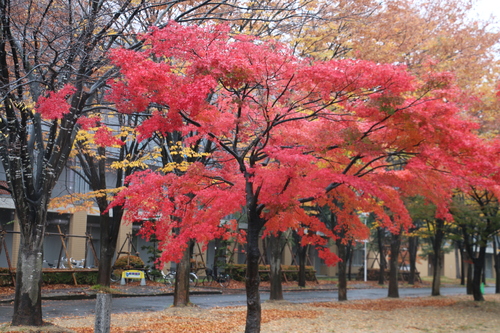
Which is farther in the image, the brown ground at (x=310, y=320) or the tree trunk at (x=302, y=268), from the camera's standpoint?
the tree trunk at (x=302, y=268)

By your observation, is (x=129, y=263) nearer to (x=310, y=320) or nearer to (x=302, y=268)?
(x=302, y=268)

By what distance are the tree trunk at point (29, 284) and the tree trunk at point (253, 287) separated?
461cm

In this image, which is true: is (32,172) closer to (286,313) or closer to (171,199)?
(171,199)

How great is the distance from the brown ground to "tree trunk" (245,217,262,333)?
Result: 1711 mm

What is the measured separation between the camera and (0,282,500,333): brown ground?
1368 cm

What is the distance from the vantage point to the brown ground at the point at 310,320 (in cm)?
1368

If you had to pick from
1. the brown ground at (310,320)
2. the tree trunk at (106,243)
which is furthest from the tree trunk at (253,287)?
the tree trunk at (106,243)

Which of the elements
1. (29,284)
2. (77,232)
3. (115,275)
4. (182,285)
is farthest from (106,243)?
(29,284)

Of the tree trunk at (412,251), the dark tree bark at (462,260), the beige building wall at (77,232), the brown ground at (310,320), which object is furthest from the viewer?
the tree trunk at (412,251)

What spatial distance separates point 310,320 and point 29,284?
845cm

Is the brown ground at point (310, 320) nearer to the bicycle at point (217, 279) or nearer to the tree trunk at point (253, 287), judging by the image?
the tree trunk at point (253, 287)

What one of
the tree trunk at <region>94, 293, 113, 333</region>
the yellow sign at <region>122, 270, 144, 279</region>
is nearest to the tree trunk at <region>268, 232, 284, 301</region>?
the yellow sign at <region>122, 270, 144, 279</region>

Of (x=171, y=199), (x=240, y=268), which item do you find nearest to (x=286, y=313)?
(x=171, y=199)

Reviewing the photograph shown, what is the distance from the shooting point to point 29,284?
11430mm
